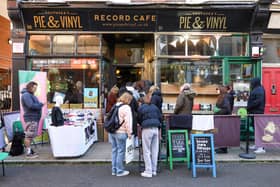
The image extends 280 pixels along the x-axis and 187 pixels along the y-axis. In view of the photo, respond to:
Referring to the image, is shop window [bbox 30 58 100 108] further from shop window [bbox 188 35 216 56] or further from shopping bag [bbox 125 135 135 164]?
shopping bag [bbox 125 135 135 164]

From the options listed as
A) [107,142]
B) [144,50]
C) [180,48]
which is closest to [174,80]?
[180,48]

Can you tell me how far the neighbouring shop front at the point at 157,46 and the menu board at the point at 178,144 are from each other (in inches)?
133

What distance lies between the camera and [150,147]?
6.20 m

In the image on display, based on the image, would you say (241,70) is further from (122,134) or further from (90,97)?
(122,134)

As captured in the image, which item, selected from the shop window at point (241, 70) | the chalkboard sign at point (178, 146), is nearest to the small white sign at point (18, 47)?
the chalkboard sign at point (178, 146)

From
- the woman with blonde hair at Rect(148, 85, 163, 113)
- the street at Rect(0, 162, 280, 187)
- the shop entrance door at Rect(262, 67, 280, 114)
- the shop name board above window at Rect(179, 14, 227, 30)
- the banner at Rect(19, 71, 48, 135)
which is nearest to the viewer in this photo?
the street at Rect(0, 162, 280, 187)

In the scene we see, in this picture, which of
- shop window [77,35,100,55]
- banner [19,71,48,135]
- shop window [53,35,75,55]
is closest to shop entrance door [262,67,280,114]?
shop window [77,35,100,55]

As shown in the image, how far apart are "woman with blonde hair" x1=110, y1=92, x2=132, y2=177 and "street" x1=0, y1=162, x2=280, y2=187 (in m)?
0.24

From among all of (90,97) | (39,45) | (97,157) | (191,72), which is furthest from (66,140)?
(191,72)

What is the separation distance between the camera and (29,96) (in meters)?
7.29

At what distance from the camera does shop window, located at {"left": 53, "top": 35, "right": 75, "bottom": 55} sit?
32.3ft

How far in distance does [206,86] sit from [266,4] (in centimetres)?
322

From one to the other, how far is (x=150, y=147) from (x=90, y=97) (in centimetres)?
433

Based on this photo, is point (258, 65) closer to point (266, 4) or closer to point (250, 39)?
point (250, 39)
